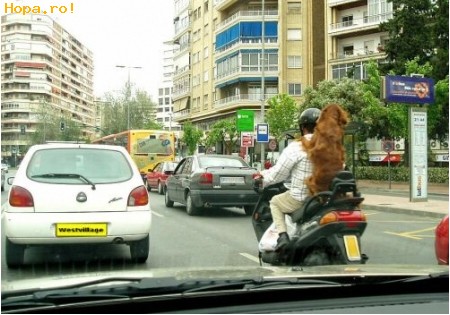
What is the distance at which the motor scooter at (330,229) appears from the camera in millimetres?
4918

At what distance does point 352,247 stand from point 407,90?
1491 cm

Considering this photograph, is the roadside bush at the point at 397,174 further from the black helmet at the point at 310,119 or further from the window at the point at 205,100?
the window at the point at 205,100

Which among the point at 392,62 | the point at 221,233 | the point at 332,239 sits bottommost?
the point at 221,233

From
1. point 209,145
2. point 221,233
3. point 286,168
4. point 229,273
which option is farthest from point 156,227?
point 209,145

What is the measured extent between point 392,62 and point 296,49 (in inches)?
857

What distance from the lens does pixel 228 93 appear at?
66750 millimetres

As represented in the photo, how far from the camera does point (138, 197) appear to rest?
7.20 m

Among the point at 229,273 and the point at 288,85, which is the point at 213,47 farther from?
the point at 229,273

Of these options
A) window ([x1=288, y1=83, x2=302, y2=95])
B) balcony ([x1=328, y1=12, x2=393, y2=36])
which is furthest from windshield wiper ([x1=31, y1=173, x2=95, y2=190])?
window ([x1=288, y1=83, x2=302, y2=95])

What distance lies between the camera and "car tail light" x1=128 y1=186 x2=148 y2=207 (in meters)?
7.14

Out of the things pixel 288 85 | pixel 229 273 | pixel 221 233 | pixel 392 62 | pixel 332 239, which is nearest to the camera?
pixel 229 273

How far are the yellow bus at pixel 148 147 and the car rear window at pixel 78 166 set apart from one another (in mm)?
25813

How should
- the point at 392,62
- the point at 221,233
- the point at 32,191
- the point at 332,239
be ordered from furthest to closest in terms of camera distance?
the point at 392,62
the point at 221,233
the point at 32,191
the point at 332,239

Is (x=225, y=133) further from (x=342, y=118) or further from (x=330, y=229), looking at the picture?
(x=330, y=229)
